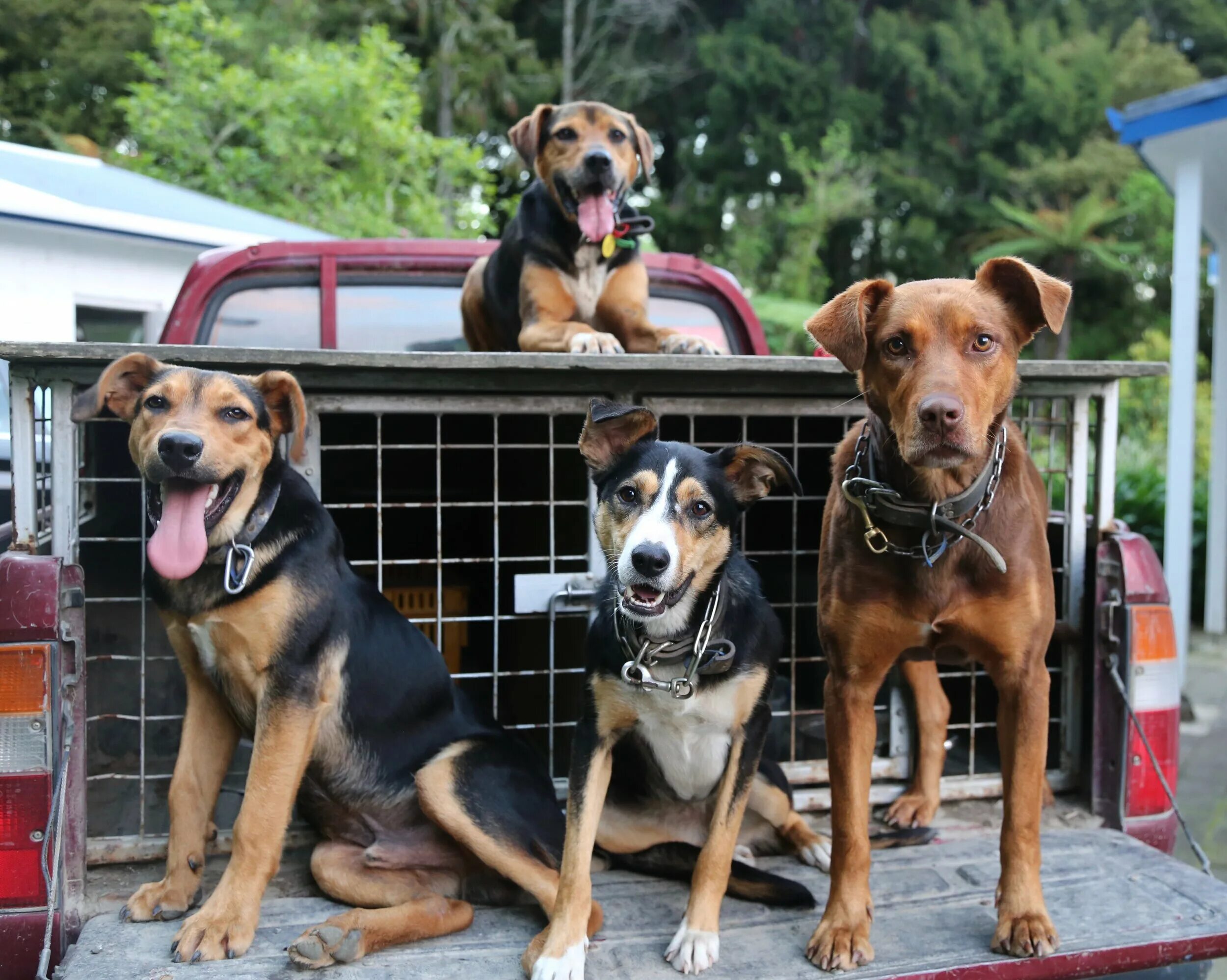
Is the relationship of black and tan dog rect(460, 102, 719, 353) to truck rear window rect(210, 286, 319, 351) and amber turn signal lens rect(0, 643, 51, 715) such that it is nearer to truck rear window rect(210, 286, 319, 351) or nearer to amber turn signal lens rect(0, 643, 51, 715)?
truck rear window rect(210, 286, 319, 351)

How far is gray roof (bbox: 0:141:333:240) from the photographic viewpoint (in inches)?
216

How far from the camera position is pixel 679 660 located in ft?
9.59

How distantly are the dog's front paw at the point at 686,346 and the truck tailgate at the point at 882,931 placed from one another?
1753 millimetres

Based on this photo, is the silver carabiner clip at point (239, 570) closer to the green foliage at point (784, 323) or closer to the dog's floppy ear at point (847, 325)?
the dog's floppy ear at point (847, 325)

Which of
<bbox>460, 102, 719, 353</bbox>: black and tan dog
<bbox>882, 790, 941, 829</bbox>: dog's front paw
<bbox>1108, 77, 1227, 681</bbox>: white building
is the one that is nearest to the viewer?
<bbox>882, 790, 941, 829</bbox>: dog's front paw

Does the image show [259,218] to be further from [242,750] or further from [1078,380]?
[1078,380]

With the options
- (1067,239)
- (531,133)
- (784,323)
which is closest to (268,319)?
(531,133)

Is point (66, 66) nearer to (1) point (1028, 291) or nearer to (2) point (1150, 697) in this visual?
(1) point (1028, 291)

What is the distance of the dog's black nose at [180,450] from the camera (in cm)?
271

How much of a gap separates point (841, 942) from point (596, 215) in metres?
2.58

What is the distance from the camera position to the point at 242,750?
3734 millimetres

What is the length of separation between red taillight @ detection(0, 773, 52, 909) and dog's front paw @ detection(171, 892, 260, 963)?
34 centimetres

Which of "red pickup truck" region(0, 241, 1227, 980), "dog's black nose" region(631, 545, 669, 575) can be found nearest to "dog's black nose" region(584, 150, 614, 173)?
"red pickup truck" region(0, 241, 1227, 980)

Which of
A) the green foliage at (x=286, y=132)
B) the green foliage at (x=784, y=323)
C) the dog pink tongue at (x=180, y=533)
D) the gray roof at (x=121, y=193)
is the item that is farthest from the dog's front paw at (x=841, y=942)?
the green foliage at (x=784, y=323)
